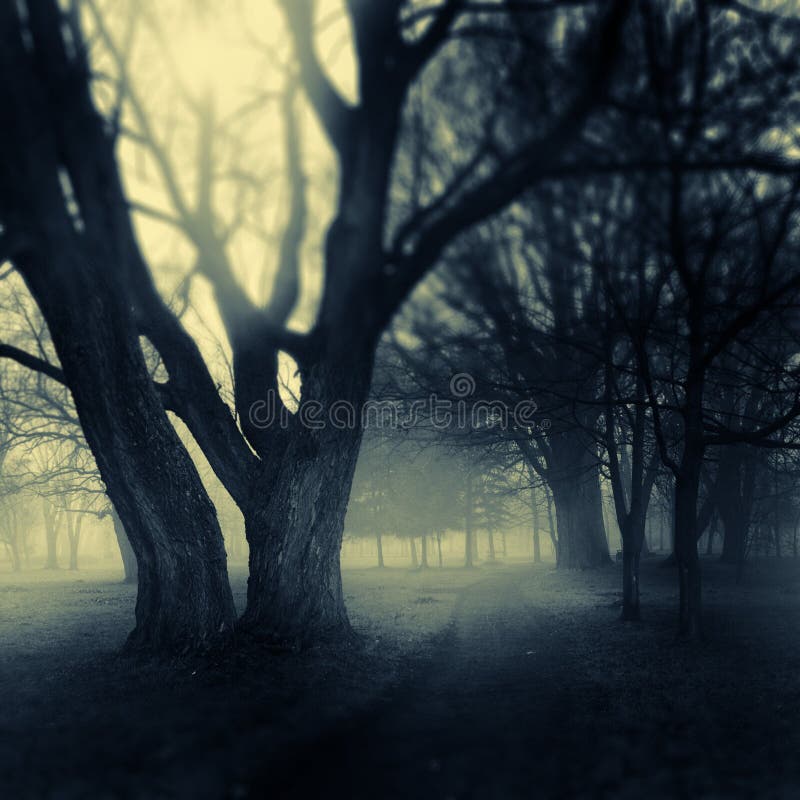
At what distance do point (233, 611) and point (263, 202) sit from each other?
5.03m

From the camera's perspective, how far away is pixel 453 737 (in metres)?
5.57

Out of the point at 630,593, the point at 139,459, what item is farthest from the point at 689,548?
the point at 139,459

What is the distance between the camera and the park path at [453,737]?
4.46 m

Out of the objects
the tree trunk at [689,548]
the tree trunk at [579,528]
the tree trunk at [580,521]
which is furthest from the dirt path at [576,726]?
the tree trunk at [579,528]

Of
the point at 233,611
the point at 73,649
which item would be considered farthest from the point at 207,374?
the point at 73,649

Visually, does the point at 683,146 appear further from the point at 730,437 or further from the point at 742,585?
the point at 742,585

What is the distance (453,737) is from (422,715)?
2.65ft

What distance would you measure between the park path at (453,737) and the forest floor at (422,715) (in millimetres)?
22

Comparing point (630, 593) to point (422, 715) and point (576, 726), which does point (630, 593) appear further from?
point (422, 715)

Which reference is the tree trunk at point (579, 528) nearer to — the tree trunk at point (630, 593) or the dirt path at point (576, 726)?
the tree trunk at point (630, 593)

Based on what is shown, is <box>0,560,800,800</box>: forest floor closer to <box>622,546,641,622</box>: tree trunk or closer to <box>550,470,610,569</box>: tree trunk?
<box>622,546,641,622</box>: tree trunk

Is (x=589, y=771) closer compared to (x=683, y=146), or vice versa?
(x=589, y=771)

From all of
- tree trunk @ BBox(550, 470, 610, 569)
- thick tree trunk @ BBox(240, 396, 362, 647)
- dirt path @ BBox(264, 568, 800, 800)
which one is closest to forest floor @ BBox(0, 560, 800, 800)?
dirt path @ BBox(264, 568, 800, 800)

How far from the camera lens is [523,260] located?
28.2ft
